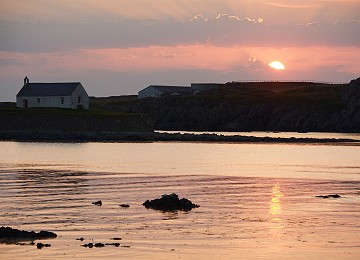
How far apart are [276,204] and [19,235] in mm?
15695

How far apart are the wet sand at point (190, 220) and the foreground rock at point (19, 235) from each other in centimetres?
65

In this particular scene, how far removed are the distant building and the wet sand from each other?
88729 millimetres

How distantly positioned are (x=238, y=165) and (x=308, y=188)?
25930 mm

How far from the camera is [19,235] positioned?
102ft

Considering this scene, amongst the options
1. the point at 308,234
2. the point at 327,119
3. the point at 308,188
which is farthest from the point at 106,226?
the point at 327,119

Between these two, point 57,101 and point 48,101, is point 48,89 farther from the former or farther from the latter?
point 57,101

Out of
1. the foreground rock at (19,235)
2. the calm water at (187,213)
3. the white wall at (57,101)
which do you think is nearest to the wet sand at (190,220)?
the calm water at (187,213)

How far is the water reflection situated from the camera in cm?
3825

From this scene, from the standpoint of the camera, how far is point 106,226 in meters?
34.2

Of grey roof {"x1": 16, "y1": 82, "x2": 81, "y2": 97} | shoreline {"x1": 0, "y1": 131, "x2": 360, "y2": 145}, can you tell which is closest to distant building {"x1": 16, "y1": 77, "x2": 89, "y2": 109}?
grey roof {"x1": 16, "y1": 82, "x2": 81, "y2": 97}

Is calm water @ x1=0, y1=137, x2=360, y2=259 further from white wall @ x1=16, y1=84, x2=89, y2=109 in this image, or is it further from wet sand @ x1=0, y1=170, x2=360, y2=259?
white wall @ x1=16, y1=84, x2=89, y2=109

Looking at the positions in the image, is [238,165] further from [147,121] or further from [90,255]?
[147,121]

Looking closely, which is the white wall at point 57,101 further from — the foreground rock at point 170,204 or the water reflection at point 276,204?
the foreground rock at point 170,204

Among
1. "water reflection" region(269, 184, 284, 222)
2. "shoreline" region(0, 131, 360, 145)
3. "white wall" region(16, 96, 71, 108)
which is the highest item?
"white wall" region(16, 96, 71, 108)
